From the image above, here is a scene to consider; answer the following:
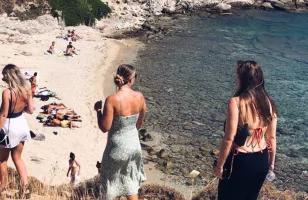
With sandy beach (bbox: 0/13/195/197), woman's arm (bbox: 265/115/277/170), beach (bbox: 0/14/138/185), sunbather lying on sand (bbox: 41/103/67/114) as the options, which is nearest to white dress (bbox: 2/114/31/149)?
beach (bbox: 0/14/138/185)

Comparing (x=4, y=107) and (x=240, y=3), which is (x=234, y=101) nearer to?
(x=4, y=107)

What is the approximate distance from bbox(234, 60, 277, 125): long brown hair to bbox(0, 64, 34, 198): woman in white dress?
11.7 feet

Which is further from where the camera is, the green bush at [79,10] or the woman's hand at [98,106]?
the green bush at [79,10]

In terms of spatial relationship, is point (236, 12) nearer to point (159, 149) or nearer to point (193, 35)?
point (193, 35)

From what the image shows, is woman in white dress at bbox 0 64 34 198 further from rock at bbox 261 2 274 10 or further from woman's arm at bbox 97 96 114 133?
rock at bbox 261 2 274 10

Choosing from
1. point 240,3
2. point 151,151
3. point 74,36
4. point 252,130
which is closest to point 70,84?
point 151,151

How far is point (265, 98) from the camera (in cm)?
601

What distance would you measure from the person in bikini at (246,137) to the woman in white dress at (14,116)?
338 cm

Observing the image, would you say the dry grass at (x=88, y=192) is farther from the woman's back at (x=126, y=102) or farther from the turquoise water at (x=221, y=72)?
the turquoise water at (x=221, y=72)

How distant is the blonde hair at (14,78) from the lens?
7.76 metres

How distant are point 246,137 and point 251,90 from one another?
21.6 inches

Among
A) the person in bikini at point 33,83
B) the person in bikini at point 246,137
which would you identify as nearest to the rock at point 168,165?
the person in bikini at point 33,83

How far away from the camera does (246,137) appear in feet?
19.6

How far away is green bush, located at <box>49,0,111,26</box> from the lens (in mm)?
39094
